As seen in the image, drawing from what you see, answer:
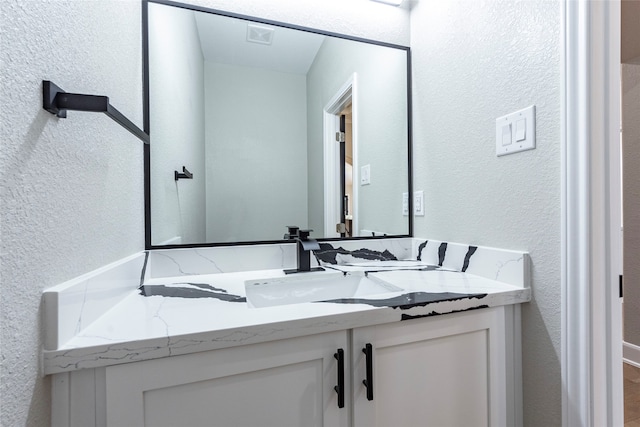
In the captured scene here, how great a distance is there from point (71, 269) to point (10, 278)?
0.16 metres

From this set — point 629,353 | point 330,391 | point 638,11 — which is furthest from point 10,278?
point 629,353

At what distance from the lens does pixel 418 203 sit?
1395 mm

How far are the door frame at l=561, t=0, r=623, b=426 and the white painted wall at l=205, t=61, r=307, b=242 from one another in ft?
2.92

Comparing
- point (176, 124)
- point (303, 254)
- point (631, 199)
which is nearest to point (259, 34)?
point (176, 124)

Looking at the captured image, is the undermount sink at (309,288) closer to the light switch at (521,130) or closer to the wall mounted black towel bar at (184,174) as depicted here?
the wall mounted black towel bar at (184,174)

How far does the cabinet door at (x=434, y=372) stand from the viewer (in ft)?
2.44

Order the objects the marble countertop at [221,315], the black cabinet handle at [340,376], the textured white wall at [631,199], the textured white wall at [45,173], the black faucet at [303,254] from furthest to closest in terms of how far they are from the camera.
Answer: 1. the textured white wall at [631,199]
2. the black faucet at [303,254]
3. the black cabinet handle at [340,376]
4. the marble countertop at [221,315]
5. the textured white wall at [45,173]

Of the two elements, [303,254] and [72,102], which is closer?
[72,102]

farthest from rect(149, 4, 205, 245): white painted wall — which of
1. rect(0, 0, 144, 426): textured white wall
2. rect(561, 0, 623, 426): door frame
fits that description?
rect(561, 0, 623, 426): door frame

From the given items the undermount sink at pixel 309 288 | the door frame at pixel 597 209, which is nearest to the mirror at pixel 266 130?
the undermount sink at pixel 309 288

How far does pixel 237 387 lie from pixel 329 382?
7.9 inches

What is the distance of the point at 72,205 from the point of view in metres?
0.60

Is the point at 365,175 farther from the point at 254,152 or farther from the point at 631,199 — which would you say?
the point at 631,199

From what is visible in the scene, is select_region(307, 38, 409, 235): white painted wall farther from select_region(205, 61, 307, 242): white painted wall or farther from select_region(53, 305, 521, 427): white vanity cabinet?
select_region(53, 305, 521, 427): white vanity cabinet
